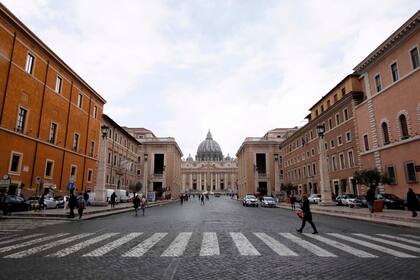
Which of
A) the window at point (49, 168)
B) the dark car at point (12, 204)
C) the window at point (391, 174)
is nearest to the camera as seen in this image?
the dark car at point (12, 204)

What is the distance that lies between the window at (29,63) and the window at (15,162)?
834cm

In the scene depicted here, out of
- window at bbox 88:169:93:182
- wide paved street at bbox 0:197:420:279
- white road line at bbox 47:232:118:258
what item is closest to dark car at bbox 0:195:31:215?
wide paved street at bbox 0:197:420:279

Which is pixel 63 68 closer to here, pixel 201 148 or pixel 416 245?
pixel 416 245

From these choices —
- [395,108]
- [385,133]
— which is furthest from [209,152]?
[395,108]

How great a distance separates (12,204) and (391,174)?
111 feet

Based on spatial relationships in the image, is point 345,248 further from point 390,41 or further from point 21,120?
point 21,120

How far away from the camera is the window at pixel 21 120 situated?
2681cm

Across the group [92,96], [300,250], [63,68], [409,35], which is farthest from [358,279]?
[92,96]

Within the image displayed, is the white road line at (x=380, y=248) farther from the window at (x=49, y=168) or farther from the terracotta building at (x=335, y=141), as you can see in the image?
the window at (x=49, y=168)

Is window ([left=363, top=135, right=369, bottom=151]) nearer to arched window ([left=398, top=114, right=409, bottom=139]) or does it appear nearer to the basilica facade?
arched window ([left=398, top=114, right=409, bottom=139])

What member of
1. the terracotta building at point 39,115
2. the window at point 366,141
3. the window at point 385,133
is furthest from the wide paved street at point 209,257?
the window at point 366,141

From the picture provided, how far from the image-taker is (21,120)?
2739 centimetres

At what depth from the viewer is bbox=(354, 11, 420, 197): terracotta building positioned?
2544 centimetres

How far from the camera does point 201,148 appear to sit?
611ft
